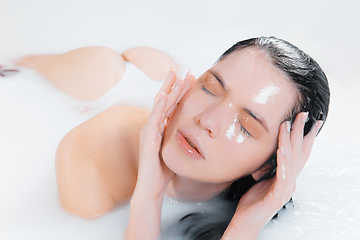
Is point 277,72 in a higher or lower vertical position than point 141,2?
higher

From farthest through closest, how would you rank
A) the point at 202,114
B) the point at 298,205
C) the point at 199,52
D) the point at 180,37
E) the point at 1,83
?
the point at 180,37, the point at 199,52, the point at 1,83, the point at 298,205, the point at 202,114

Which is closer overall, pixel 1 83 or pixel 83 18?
pixel 1 83

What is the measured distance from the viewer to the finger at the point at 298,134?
929mm

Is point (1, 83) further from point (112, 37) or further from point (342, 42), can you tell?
point (342, 42)

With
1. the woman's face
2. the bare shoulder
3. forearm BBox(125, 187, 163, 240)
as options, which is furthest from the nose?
the bare shoulder

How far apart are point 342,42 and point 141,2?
4.28 ft

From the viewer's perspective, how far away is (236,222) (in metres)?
0.99

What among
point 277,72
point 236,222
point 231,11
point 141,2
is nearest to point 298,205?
point 236,222

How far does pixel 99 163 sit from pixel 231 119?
443 mm

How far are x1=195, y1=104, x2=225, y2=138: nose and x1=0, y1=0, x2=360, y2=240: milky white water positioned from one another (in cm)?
40

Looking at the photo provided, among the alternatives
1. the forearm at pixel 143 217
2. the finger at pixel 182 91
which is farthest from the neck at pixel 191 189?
the finger at pixel 182 91

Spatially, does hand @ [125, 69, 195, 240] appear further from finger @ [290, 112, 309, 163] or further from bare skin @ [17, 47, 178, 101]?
bare skin @ [17, 47, 178, 101]

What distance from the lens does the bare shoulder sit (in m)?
1.10

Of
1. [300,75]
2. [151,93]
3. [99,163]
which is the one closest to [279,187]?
[300,75]
